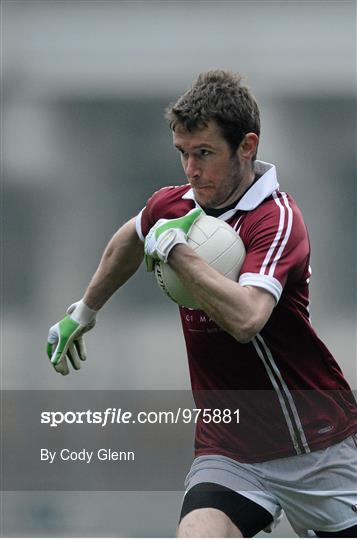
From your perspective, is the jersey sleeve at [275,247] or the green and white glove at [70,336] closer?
the jersey sleeve at [275,247]

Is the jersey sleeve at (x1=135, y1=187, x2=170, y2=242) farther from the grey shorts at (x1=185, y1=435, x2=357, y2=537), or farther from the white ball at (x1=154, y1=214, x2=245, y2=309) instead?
the grey shorts at (x1=185, y1=435, x2=357, y2=537)

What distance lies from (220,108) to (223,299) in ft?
2.56

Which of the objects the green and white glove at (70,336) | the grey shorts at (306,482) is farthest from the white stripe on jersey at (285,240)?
the green and white glove at (70,336)

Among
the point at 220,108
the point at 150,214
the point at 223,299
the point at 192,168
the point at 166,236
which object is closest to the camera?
the point at 223,299

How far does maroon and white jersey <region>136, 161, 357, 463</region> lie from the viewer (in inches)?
139

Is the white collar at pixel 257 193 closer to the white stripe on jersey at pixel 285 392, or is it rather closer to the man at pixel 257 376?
the man at pixel 257 376

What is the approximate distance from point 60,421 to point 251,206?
12.7 ft

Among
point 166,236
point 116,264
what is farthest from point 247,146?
A: point 116,264

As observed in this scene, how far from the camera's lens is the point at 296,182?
7598mm

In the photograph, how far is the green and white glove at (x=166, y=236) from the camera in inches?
131

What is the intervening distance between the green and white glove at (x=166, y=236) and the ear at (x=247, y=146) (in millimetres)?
277

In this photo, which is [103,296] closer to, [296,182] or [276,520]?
[276,520]

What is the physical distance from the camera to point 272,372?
Result: 3.56 meters

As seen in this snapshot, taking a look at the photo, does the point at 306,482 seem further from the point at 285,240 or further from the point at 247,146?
the point at 247,146
